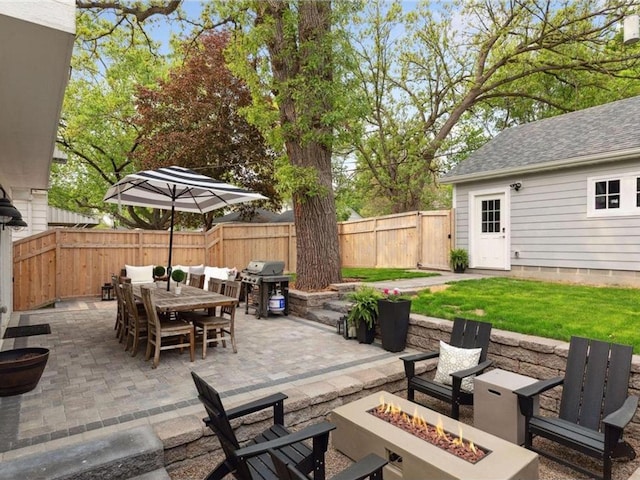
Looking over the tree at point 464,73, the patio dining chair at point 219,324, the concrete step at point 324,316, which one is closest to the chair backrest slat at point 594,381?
the concrete step at point 324,316

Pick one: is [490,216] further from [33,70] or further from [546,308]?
[33,70]

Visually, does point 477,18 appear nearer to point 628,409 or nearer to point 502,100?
point 502,100

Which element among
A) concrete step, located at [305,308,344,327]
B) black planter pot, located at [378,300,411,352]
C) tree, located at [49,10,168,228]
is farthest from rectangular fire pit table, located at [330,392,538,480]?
tree, located at [49,10,168,228]

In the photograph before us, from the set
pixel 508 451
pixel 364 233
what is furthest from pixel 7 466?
pixel 364 233

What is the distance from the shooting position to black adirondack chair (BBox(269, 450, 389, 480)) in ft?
5.25

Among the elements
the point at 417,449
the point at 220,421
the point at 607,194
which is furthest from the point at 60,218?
the point at 607,194

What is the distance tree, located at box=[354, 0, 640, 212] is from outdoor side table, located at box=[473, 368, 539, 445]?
33.9 feet

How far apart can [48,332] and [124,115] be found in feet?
38.3

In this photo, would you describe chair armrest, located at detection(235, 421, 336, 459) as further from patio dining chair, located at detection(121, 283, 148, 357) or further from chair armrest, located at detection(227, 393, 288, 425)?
patio dining chair, located at detection(121, 283, 148, 357)

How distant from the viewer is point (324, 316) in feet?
20.2

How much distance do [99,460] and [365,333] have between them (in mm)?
3346

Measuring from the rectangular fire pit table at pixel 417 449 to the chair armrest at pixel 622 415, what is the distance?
0.55 meters

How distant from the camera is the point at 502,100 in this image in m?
15.8

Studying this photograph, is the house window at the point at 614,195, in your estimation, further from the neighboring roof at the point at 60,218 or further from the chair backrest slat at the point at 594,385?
A: the neighboring roof at the point at 60,218
